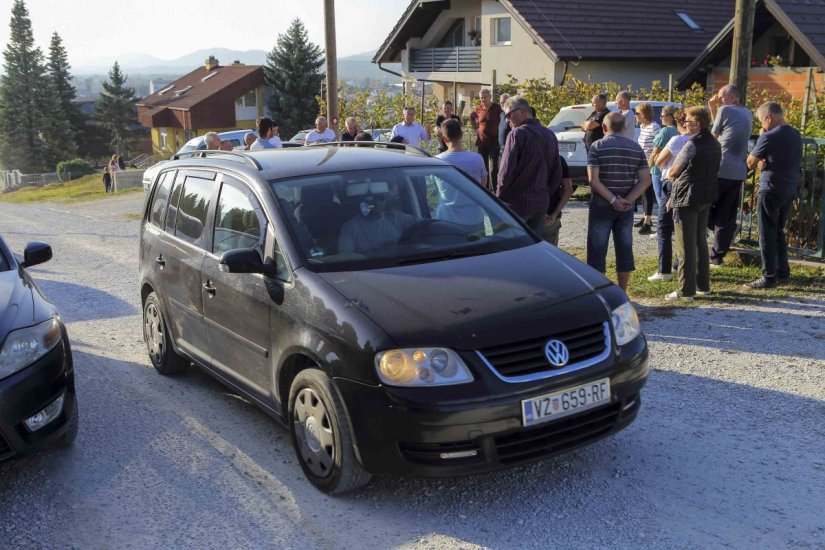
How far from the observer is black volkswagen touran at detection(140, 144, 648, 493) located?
403 centimetres

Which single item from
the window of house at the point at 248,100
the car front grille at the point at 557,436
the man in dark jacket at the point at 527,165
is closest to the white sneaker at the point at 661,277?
the man in dark jacket at the point at 527,165

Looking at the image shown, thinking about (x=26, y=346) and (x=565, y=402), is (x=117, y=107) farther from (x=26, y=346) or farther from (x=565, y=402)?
(x=565, y=402)

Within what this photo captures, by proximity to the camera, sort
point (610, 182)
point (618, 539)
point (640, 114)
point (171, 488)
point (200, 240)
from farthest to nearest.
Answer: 1. point (640, 114)
2. point (610, 182)
3. point (200, 240)
4. point (171, 488)
5. point (618, 539)

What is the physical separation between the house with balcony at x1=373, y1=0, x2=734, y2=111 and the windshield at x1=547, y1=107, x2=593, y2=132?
821 centimetres

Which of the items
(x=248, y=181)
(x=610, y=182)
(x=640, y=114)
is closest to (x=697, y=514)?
(x=248, y=181)

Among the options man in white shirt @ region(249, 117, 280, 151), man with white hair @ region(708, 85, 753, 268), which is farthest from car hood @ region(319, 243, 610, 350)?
man in white shirt @ region(249, 117, 280, 151)

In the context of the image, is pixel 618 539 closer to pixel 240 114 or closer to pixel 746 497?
pixel 746 497

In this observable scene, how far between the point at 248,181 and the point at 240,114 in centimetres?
5983

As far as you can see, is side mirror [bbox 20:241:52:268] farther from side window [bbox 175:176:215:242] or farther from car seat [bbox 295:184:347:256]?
car seat [bbox 295:184:347:256]

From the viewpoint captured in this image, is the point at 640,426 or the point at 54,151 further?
the point at 54,151

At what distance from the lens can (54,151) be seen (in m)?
72.4

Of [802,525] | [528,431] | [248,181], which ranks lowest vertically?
[802,525]

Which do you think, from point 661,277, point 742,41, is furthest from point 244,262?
point 742,41

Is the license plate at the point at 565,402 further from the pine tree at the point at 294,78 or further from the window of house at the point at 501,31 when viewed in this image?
the pine tree at the point at 294,78
